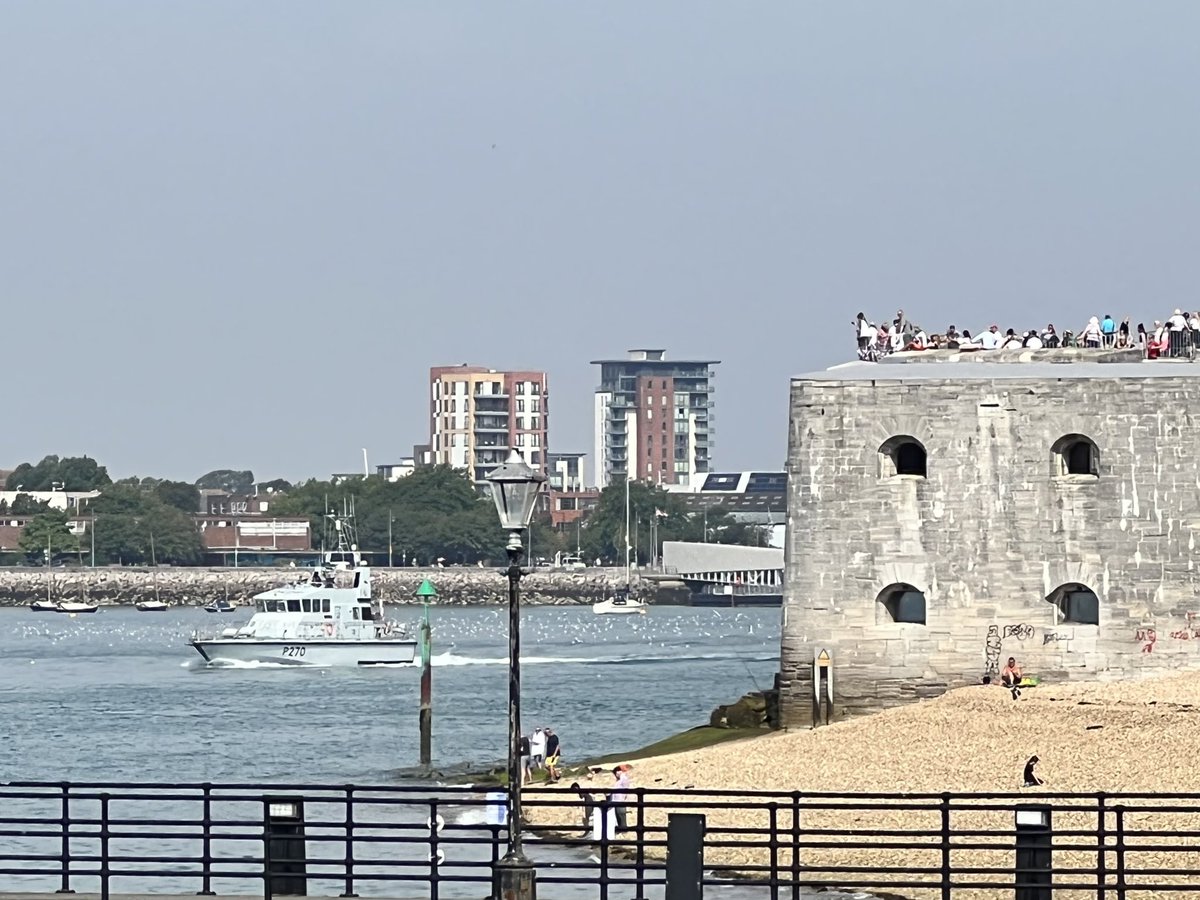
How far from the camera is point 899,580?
4128 cm

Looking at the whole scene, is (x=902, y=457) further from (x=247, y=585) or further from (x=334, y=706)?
(x=247, y=585)

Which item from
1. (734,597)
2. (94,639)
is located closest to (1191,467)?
(94,639)

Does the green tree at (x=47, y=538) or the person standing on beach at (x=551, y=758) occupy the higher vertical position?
the green tree at (x=47, y=538)

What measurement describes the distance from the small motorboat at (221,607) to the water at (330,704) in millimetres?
47241

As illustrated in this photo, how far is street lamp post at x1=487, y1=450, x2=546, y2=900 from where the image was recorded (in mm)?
19844

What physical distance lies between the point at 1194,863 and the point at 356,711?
3993 centimetres

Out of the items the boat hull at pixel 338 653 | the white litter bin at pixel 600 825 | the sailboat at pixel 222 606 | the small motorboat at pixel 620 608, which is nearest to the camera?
the white litter bin at pixel 600 825

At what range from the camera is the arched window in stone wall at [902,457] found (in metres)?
41.6

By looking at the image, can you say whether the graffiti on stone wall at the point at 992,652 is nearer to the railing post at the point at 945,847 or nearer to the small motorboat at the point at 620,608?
the railing post at the point at 945,847

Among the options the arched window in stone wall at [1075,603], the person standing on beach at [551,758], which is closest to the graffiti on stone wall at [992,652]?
the arched window in stone wall at [1075,603]

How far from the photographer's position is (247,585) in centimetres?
18112

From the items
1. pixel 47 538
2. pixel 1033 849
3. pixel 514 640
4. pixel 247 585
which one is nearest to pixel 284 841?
pixel 514 640

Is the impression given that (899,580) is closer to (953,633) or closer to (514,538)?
(953,633)

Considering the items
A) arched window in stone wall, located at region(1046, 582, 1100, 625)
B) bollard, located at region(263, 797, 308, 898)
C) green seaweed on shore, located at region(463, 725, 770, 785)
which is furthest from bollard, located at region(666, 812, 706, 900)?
arched window in stone wall, located at region(1046, 582, 1100, 625)
